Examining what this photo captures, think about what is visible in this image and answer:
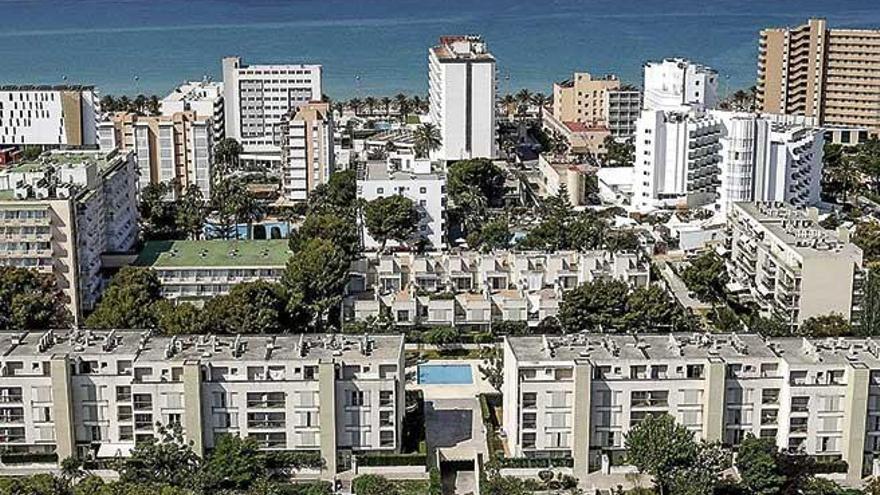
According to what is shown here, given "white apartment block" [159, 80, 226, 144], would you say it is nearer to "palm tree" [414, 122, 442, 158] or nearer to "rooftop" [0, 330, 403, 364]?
"palm tree" [414, 122, 442, 158]

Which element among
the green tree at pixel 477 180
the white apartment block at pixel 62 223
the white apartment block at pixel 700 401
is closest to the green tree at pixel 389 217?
the green tree at pixel 477 180

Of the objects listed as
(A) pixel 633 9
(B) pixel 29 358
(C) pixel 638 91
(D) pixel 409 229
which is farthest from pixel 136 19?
(B) pixel 29 358

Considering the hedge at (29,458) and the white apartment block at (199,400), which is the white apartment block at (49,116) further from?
the hedge at (29,458)

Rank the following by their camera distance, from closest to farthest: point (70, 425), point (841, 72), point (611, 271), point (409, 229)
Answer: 1. point (70, 425)
2. point (611, 271)
3. point (409, 229)
4. point (841, 72)

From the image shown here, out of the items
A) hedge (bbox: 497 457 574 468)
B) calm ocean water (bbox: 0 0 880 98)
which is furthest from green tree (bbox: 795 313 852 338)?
calm ocean water (bbox: 0 0 880 98)

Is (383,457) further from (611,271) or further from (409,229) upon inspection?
(409,229)

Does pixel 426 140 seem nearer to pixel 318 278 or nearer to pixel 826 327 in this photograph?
pixel 318 278

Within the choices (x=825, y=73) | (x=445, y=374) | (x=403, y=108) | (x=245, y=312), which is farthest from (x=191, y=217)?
(x=825, y=73)
